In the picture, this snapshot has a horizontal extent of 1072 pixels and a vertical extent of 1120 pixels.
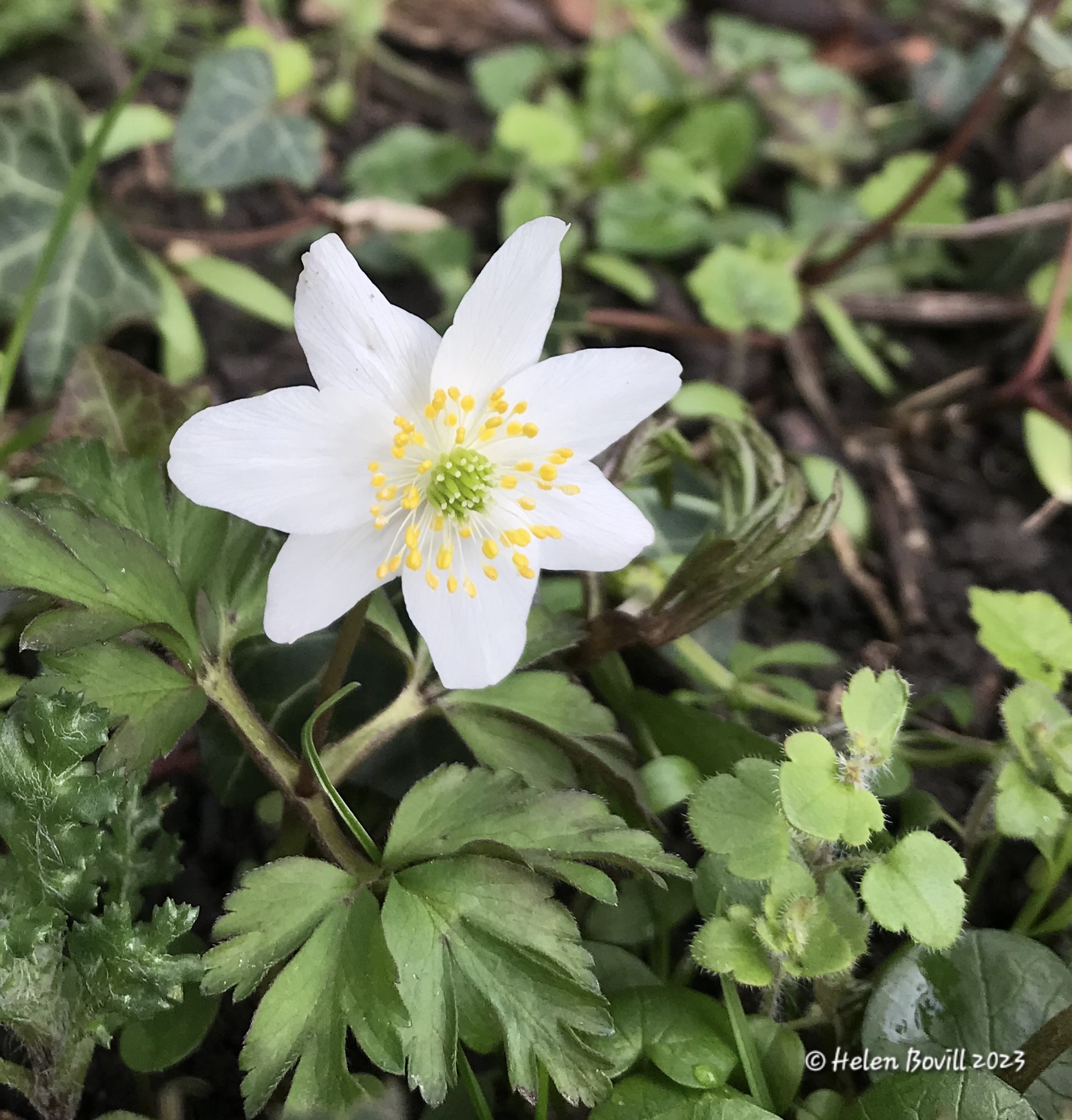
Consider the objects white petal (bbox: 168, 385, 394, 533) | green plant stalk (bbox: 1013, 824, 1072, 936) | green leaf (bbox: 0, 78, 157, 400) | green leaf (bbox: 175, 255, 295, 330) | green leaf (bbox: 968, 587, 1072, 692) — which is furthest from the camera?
green leaf (bbox: 175, 255, 295, 330)

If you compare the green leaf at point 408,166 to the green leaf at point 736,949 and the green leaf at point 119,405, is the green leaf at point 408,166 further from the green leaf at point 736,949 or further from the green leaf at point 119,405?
the green leaf at point 736,949

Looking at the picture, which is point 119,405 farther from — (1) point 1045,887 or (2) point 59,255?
(1) point 1045,887

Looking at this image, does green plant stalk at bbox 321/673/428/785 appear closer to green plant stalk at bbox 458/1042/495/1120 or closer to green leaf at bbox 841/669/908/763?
green plant stalk at bbox 458/1042/495/1120

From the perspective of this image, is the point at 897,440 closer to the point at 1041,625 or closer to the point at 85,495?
the point at 1041,625

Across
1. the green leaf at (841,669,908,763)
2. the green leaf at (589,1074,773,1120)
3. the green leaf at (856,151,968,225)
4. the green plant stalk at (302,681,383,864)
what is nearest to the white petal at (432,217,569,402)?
the green plant stalk at (302,681,383,864)

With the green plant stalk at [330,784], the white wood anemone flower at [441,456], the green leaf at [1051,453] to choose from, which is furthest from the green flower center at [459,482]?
the green leaf at [1051,453]

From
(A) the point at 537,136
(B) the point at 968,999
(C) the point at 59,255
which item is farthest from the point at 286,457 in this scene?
(A) the point at 537,136
